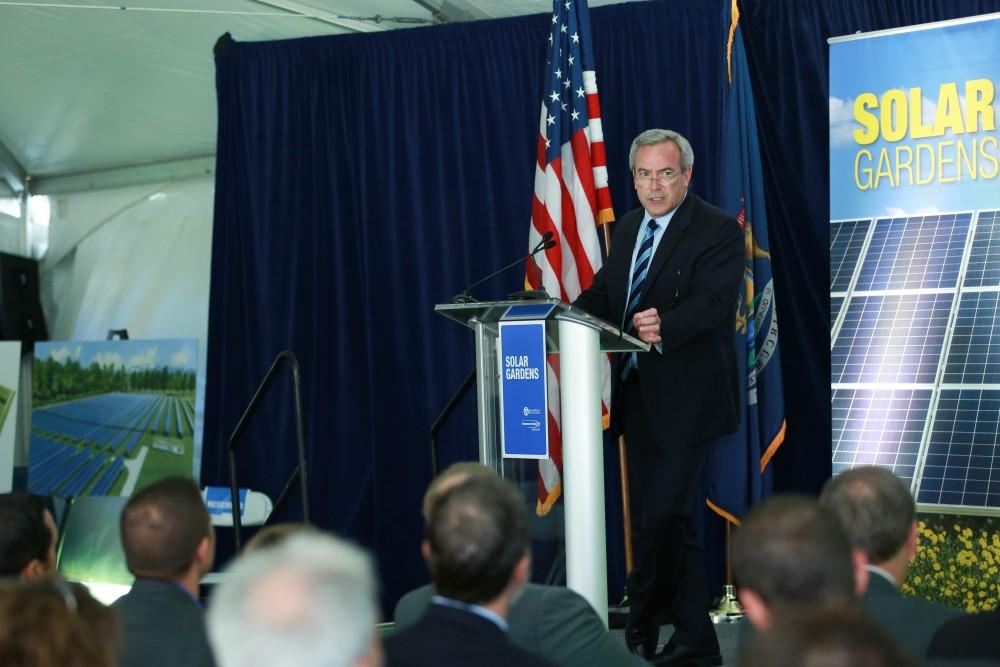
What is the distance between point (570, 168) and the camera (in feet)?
17.7

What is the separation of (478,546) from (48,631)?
70cm

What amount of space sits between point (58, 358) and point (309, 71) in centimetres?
233

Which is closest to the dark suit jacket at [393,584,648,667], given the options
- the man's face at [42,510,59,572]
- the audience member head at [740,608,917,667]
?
the man's face at [42,510,59,572]

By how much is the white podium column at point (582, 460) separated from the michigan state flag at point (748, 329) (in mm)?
1644

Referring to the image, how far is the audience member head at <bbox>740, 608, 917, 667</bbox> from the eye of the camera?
3.27 feet

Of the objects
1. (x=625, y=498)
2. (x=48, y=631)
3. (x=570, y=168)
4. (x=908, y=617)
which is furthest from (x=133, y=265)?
(x=48, y=631)

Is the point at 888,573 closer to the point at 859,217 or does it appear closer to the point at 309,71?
the point at 859,217

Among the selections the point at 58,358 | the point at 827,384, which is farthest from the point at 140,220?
the point at 827,384

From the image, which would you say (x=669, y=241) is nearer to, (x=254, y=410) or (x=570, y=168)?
(x=570, y=168)

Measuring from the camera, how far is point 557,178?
5.37 meters

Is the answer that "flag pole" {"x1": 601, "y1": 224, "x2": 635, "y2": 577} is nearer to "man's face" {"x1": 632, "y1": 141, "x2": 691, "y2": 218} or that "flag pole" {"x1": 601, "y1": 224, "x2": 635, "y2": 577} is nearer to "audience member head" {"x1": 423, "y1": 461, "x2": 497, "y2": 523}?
"man's face" {"x1": 632, "y1": 141, "x2": 691, "y2": 218}

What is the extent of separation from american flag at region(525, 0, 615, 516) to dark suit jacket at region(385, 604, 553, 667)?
138 inches

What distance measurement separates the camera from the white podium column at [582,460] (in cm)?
352

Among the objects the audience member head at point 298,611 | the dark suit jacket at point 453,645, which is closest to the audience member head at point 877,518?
the dark suit jacket at point 453,645
